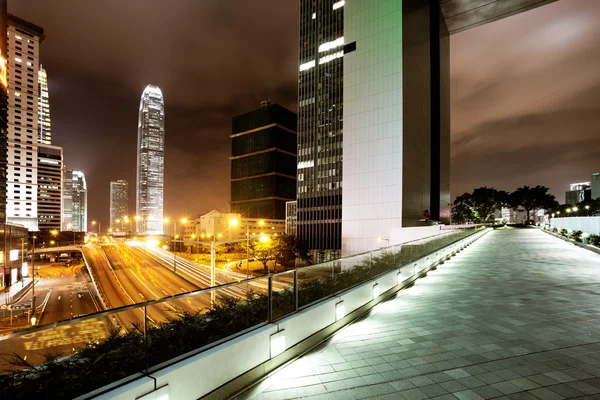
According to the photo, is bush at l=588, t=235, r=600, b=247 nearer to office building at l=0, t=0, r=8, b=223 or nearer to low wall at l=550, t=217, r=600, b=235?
low wall at l=550, t=217, r=600, b=235

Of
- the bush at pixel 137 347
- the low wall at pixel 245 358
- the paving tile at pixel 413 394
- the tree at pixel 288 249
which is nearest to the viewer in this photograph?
the bush at pixel 137 347

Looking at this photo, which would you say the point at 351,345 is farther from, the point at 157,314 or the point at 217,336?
the point at 157,314

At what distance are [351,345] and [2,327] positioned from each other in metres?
45.0

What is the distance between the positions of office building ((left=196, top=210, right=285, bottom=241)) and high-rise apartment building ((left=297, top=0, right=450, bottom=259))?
3439 centimetres

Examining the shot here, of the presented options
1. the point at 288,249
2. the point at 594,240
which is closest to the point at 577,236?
the point at 594,240

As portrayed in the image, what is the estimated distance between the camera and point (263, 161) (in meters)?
138

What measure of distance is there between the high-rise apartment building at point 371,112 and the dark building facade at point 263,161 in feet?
180

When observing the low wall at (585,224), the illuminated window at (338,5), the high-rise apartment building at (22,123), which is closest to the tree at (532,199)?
the low wall at (585,224)

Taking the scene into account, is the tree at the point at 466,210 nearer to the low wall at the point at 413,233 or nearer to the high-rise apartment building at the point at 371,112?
the high-rise apartment building at the point at 371,112

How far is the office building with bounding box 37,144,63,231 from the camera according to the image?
443 ft

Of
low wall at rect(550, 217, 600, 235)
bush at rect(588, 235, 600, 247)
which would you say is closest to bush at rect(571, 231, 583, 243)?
low wall at rect(550, 217, 600, 235)

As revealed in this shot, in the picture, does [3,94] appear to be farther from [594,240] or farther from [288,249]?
[594,240]

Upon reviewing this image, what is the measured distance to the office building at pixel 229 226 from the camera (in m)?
→ 114

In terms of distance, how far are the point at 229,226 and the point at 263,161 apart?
121 ft
